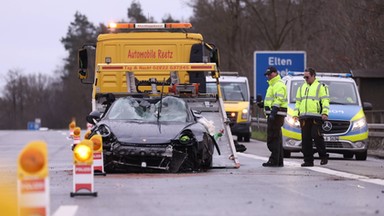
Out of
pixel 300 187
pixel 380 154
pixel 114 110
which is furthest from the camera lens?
pixel 380 154

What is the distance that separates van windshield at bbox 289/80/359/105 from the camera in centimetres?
2042

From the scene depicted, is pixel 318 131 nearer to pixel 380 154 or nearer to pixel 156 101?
pixel 156 101

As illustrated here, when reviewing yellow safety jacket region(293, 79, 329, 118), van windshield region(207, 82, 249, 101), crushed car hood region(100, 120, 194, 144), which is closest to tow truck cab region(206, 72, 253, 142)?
van windshield region(207, 82, 249, 101)

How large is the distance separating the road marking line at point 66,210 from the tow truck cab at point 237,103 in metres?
21.0

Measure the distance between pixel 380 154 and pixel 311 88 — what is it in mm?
6120

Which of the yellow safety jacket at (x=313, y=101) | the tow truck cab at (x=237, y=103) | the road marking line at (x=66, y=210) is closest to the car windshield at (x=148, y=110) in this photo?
the yellow safety jacket at (x=313, y=101)

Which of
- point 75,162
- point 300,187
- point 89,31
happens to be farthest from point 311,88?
point 89,31

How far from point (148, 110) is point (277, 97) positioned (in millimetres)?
2473

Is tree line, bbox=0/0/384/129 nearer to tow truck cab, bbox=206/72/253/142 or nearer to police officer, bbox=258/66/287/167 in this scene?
tow truck cab, bbox=206/72/253/142

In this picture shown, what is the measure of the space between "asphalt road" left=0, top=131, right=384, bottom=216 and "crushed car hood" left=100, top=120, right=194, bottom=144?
550mm

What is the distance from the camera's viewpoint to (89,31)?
11081cm

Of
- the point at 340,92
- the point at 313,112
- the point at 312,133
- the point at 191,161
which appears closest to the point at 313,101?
the point at 313,112

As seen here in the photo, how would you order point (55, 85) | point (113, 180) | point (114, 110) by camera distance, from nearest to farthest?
point (113, 180) → point (114, 110) → point (55, 85)

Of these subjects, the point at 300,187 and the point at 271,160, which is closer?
the point at 300,187
